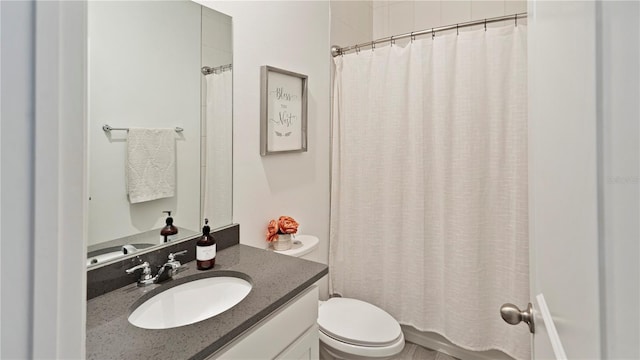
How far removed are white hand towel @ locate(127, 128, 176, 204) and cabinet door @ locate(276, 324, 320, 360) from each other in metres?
0.71

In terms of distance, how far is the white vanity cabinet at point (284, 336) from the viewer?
34.0 inches

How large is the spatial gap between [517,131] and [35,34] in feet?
6.07

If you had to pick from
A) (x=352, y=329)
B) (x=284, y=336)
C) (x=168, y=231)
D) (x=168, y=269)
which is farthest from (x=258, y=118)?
(x=352, y=329)

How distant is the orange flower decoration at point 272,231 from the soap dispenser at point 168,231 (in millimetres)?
519

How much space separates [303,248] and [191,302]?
71 centimetres

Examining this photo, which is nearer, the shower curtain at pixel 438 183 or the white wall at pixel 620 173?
the white wall at pixel 620 173

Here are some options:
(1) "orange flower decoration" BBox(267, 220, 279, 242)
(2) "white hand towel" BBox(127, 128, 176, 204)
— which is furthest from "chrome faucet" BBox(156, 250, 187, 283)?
(1) "orange flower decoration" BBox(267, 220, 279, 242)

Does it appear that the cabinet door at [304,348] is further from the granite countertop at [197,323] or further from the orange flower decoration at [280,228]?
the orange flower decoration at [280,228]

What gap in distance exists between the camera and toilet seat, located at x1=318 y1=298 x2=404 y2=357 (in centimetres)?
149

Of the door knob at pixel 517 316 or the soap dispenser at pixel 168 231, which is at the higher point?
the soap dispenser at pixel 168 231

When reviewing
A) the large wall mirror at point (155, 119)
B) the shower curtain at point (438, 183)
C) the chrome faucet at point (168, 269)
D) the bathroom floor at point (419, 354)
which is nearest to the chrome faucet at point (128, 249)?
the large wall mirror at point (155, 119)

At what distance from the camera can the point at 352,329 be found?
1.63 meters

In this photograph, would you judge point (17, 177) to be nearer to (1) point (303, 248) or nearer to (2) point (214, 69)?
(2) point (214, 69)

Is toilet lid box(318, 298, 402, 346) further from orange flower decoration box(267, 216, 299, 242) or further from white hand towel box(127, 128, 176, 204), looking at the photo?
white hand towel box(127, 128, 176, 204)
